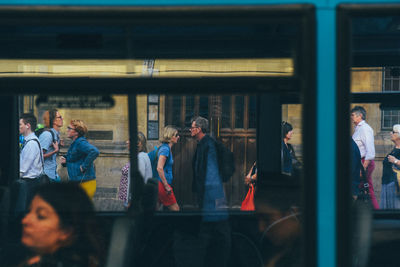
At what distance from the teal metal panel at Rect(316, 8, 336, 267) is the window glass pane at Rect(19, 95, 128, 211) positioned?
73cm

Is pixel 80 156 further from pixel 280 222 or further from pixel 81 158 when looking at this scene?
pixel 280 222

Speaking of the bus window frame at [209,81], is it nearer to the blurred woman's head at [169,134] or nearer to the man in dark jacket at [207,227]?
the man in dark jacket at [207,227]

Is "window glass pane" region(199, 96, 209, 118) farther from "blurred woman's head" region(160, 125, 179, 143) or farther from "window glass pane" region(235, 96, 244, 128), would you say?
"blurred woman's head" region(160, 125, 179, 143)

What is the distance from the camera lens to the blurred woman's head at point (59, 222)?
213cm

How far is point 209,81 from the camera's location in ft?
5.91

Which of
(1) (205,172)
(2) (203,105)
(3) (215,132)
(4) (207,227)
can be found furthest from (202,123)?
(4) (207,227)

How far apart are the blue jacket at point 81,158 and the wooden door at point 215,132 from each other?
612 mm

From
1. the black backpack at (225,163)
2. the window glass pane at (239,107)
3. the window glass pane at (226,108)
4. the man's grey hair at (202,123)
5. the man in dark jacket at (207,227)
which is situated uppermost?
the window glass pane at (226,108)

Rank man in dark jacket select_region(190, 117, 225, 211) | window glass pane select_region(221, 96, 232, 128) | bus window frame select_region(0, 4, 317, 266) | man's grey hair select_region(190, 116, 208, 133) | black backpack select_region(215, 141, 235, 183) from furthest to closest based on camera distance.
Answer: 1. man's grey hair select_region(190, 116, 208, 133)
2. black backpack select_region(215, 141, 235, 183)
3. window glass pane select_region(221, 96, 232, 128)
4. man in dark jacket select_region(190, 117, 225, 211)
5. bus window frame select_region(0, 4, 317, 266)

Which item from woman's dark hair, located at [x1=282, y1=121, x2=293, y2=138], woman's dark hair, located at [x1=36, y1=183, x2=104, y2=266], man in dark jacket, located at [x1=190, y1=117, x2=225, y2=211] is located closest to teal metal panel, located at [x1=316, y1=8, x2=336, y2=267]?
woman's dark hair, located at [x1=282, y1=121, x2=293, y2=138]

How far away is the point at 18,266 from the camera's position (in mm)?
2188

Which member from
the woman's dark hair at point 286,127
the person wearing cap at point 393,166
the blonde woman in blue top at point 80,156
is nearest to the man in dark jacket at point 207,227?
the woman's dark hair at point 286,127

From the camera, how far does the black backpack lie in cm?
362

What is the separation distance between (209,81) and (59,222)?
92cm
